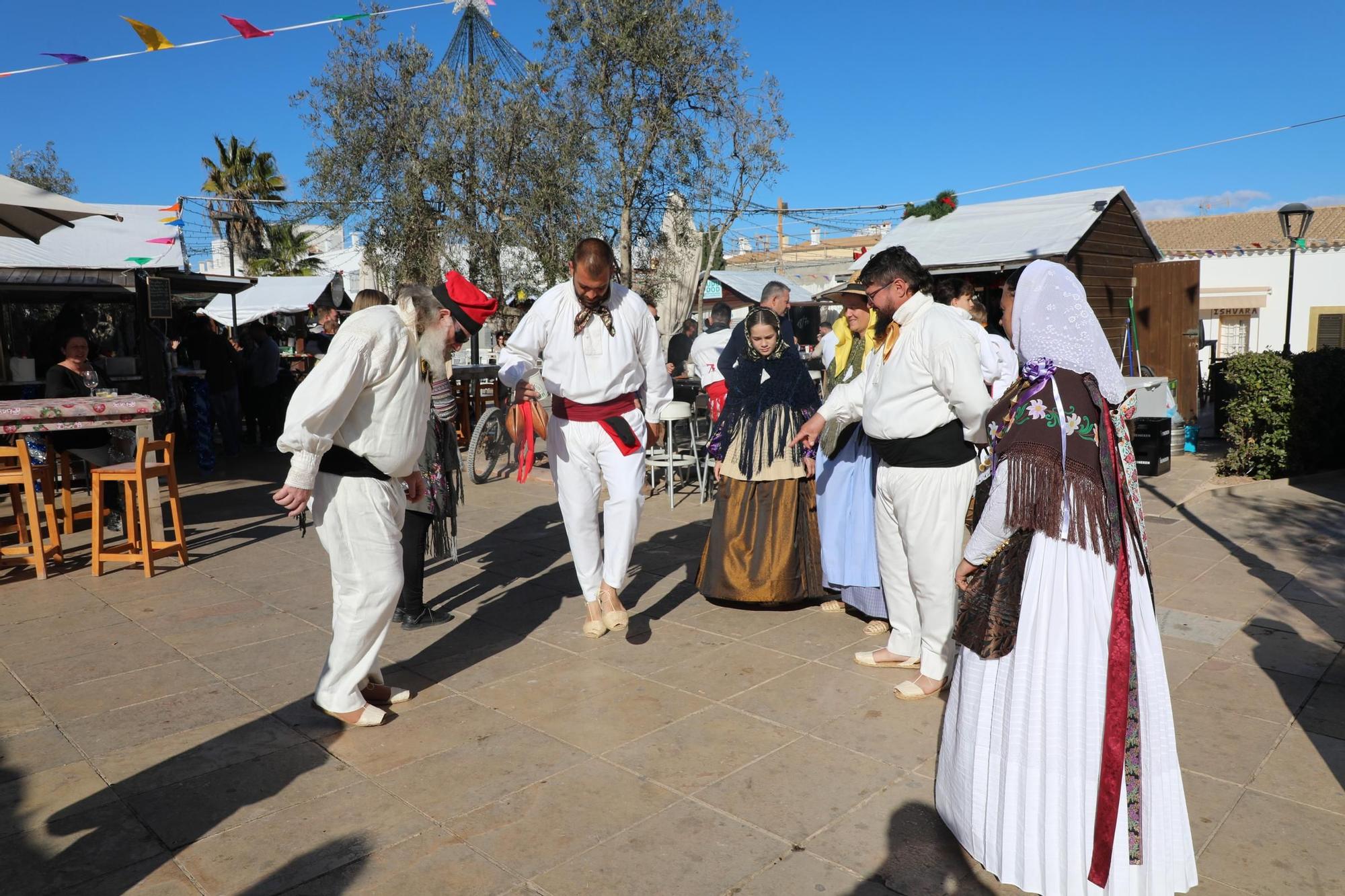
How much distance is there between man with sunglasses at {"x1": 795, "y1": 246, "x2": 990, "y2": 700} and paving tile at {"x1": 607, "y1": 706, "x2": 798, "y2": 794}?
2.28ft

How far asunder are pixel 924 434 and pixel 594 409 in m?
1.62

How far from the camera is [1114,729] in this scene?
2352 millimetres

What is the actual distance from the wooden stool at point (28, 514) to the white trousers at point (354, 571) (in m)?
3.43

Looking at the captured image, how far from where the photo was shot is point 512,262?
15094 mm

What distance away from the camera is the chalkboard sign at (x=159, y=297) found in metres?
10.2

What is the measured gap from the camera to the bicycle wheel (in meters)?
9.43

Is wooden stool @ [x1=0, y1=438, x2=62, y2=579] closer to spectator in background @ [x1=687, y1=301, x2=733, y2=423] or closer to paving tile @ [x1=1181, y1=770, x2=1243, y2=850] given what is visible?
spectator in background @ [x1=687, y1=301, x2=733, y2=423]

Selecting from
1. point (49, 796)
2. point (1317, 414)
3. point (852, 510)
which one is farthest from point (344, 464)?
point (1317, 414)

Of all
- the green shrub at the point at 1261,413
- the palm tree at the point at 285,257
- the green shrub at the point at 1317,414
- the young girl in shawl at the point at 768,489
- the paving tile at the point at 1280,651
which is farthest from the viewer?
the palm tree at the point at 285,257

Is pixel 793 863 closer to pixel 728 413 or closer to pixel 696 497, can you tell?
pixel 728 413

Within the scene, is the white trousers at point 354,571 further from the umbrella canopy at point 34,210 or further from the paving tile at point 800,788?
the umbrella canopy at point 34,210

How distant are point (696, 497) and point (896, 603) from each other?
4.59 m

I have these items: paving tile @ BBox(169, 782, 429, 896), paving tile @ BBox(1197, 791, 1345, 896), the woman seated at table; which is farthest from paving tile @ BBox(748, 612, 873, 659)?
the woman seated at table

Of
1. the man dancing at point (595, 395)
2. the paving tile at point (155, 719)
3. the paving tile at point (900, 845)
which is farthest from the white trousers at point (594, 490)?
the paving tile at point (900, 845)
